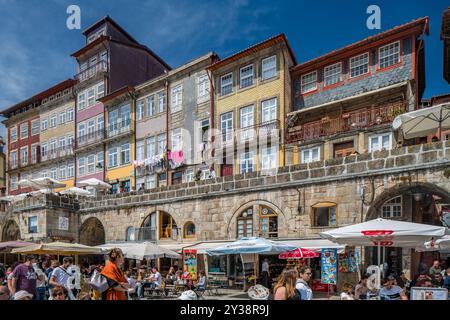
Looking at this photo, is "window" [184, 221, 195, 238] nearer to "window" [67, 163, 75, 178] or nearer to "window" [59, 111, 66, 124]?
"window" [67, 163, 75, 178]

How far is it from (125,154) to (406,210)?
71.4 ft

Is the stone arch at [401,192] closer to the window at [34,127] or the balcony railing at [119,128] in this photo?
the balcony railing at [119,128]

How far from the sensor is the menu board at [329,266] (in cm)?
1399

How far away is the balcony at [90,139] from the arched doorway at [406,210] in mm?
24059

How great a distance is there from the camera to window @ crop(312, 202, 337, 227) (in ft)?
52.5

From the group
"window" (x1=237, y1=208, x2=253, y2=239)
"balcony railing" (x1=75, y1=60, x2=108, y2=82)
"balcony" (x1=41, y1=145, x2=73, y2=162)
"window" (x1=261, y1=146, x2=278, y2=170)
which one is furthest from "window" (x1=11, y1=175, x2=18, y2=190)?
"window" (x1=237, y1=208, x2=253, y2=239)

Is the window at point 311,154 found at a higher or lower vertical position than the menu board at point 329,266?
higher

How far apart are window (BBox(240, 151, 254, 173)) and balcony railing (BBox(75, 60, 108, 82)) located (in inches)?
635

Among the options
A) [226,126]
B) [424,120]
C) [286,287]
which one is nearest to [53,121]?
[226,126]

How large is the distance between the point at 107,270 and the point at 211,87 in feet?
72.6

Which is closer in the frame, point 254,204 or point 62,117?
point 254,204

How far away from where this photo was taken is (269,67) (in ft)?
76.4

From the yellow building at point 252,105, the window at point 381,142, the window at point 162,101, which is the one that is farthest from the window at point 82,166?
the window at point 381,142

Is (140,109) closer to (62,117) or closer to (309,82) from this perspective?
(62,117)
